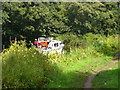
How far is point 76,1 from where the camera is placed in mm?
12250

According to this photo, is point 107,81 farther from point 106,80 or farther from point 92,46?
point 92,46

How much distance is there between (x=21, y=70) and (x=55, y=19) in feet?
26.4

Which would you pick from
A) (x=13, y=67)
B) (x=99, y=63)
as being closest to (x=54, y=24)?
(x=99, y=63)

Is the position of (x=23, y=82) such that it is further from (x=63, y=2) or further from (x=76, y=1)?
(x=63, y=2)

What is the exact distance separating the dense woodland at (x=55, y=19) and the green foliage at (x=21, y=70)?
17.4 ft

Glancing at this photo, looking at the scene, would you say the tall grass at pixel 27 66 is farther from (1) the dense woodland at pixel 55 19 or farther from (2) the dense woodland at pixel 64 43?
(1) the dense woodland at pixel 55 19

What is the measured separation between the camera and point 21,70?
505 cm

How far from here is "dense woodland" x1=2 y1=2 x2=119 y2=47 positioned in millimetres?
11578

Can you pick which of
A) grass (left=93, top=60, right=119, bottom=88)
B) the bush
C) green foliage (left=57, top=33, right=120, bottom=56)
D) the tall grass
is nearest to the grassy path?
grass (left=93, top=60, right=119, bottom=88)

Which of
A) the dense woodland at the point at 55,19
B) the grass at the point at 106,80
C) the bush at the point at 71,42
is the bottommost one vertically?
the grass at the point at 106,80

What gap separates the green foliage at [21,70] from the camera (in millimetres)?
4867

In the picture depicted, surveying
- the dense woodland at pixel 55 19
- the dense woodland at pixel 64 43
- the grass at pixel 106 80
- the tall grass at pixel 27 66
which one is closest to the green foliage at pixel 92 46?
the dense woodland at pixel 64 43

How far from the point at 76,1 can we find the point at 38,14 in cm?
247

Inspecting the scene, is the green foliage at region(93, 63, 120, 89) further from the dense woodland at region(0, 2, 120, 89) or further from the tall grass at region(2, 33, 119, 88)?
the tall grass at region(2, 33, 119, 88)
